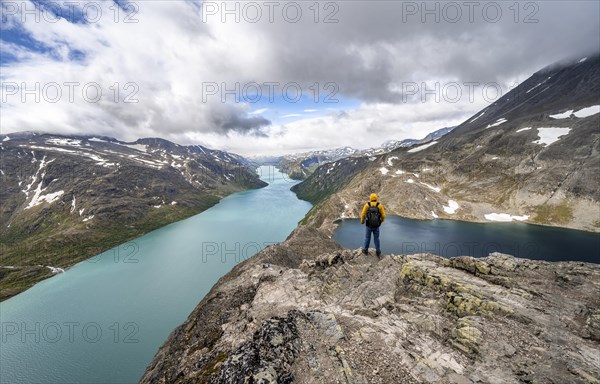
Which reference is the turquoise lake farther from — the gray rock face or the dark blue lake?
the dark blue lake

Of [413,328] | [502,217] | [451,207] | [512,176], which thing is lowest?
[502,217]

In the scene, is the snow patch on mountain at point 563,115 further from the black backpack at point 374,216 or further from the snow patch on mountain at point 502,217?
the black backpack at point 374,216

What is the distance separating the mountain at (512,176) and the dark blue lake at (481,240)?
1093cm

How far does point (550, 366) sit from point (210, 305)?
34189 mm

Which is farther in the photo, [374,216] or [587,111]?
[587,111]

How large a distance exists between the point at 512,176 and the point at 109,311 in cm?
19201

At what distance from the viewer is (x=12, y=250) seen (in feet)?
513

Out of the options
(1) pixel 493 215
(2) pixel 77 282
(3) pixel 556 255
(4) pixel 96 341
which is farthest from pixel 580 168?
(2) pixel 77 282

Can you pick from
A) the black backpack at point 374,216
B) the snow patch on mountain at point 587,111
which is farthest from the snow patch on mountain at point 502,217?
the black backpack at point 374,216

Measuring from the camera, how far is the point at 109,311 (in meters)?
74.8

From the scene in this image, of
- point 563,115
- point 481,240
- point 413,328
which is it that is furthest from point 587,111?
point 413,328

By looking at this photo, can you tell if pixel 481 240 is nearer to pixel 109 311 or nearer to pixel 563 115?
pixel 109 311

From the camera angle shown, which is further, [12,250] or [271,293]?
[12,250]

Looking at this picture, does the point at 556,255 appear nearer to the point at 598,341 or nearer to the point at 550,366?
the point at 598,341
